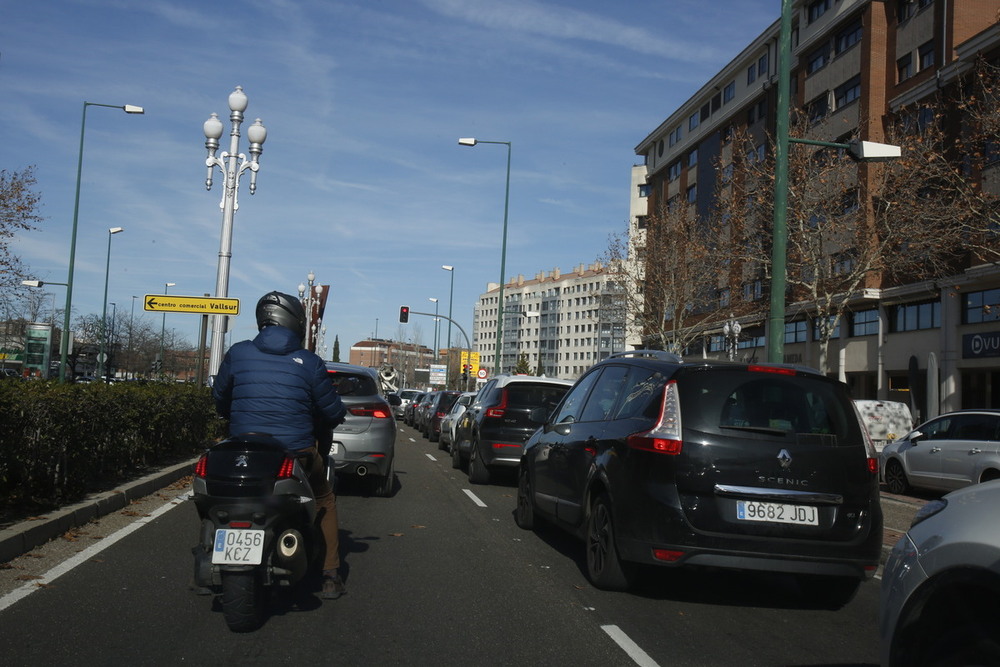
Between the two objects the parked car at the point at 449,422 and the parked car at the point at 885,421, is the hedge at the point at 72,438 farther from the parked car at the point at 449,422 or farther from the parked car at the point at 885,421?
the parked car at the point at 885,421

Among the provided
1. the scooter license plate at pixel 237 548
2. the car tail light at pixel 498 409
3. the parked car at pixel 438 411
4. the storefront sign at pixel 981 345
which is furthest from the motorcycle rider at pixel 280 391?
the storefront sign at pixel 981 345

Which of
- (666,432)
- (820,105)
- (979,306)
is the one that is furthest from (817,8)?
(666,432)

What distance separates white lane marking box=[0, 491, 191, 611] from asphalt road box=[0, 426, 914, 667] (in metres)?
0.01

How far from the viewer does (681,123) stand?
185ft

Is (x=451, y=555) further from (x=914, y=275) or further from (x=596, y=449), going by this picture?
(x=914, y=275)

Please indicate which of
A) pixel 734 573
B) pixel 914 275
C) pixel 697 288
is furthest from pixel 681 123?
pixel 734 573

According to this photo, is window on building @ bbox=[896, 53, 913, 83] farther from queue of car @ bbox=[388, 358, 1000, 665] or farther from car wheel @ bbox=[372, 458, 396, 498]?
queue of car @ bbox=[388, 358, 1000, 665]

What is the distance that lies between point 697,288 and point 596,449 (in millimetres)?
35676

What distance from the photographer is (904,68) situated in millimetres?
33625

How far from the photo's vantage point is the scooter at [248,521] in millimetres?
4793

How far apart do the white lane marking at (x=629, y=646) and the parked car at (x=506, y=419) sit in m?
7.50

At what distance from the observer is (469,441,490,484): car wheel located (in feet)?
44.3

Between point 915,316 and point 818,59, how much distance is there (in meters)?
13.3

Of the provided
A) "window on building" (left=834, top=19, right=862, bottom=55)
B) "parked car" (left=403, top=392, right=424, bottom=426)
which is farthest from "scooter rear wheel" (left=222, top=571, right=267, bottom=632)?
"window on building" (left=834, top=19, right=862, bottom=55)
